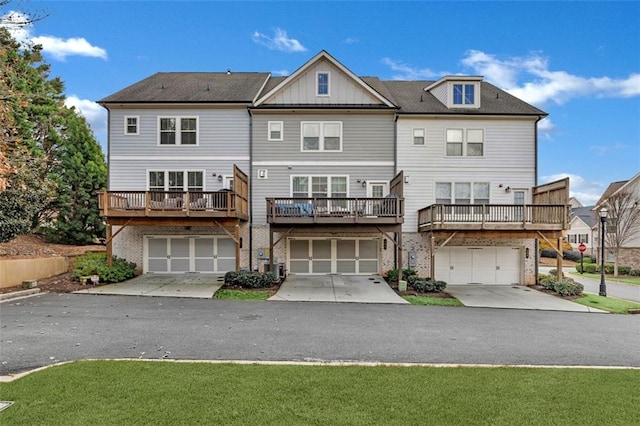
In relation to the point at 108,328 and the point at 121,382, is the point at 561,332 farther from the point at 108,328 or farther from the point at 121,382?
the point at 108,328

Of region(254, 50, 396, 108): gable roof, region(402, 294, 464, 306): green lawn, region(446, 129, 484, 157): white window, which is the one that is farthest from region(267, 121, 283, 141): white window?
region(402, 294, 464, 306): green lawn

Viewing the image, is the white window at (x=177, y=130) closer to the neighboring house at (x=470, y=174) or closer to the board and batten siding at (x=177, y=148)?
the board and batten siding at (x=177, y=148)

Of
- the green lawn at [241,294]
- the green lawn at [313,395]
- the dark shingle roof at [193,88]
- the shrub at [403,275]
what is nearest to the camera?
the green lawn at [313,395]

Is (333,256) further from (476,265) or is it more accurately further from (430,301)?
(476,265)

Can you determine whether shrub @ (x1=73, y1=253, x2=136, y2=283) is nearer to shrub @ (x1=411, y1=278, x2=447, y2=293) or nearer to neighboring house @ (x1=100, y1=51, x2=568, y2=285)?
neighboring house @ (x1=100, y1=51, x2=568, y2=285)

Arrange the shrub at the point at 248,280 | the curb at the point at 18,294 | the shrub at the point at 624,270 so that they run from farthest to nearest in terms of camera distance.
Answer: the shrub at the point at 624,270 < the shrub at the point at 248,280 < the curb at the point at 18,294

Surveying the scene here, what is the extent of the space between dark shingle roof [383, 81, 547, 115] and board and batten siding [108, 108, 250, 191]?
7.96 metres

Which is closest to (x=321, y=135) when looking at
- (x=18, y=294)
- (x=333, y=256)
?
(x=333, y=256)

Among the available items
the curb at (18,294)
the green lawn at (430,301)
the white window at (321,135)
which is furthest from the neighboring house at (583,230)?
the curb at (18,294)

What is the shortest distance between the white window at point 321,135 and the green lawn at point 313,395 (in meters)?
12.8

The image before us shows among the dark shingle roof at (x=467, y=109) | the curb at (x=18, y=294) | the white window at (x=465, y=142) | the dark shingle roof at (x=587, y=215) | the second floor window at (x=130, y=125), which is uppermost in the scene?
the dark shingle roof at (x=467, y=109)

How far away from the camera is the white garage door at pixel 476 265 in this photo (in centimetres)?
1694

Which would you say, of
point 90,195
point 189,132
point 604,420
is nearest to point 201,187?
point 189,132

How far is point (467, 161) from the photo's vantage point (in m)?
17.1
